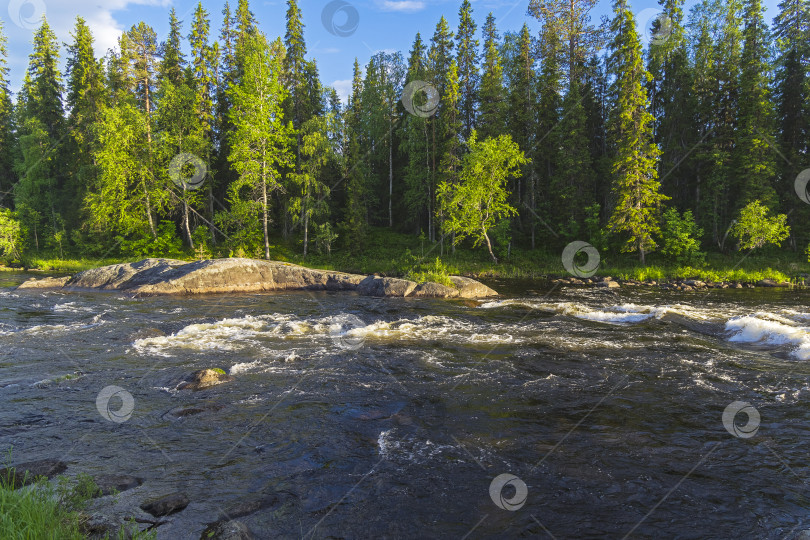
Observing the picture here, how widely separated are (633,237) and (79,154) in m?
52.7

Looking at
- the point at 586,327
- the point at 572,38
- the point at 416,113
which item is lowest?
the point at 586,327

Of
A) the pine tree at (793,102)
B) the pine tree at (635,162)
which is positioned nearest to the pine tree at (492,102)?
the pine tree at (635,162)

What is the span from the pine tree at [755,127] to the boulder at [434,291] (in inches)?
1075

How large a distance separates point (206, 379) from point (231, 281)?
15050 millimetres

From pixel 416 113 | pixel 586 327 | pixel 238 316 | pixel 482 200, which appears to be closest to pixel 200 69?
pixel 416 113

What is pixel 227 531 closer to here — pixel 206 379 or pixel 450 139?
pixel 206 379

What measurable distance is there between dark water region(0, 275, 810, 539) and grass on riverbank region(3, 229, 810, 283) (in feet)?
43.1

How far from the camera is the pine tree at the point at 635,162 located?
3092 centimetres

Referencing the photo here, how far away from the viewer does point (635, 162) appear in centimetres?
3098

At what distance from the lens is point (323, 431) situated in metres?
6.73

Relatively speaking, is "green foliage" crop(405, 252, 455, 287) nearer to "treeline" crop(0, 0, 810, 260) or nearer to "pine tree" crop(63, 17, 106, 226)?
"treeline" crop(0, 0, 810, 260)

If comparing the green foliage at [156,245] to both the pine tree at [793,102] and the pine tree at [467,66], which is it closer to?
the pine tree at [467,66]

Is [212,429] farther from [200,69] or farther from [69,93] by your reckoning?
[69,93]

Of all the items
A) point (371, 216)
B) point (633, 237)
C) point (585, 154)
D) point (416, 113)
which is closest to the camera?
point (633, 237)
